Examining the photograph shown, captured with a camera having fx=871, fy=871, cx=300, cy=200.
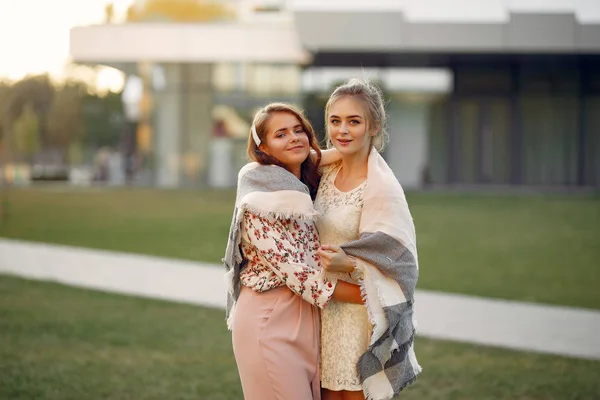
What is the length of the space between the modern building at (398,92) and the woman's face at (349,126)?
31.1 m

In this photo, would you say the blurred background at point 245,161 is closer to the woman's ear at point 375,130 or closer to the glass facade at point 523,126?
the glass facade at point 523,126

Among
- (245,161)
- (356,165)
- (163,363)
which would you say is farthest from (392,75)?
(356,165)

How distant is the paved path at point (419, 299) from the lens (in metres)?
8.22

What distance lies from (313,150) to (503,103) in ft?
116

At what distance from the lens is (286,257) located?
11.3 feet

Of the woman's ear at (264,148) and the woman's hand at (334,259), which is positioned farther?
the woman's ear at (264,148)

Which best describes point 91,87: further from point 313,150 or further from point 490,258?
point 313,150

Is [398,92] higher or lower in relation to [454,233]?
higher

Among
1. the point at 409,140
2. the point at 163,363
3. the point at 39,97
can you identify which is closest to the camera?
the point at 163,363

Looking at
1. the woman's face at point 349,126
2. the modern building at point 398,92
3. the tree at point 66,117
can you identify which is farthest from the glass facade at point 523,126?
the tree at point 66,117

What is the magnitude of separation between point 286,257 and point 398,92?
3578 centimetres

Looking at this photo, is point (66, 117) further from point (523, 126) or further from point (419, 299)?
point (419, 299)

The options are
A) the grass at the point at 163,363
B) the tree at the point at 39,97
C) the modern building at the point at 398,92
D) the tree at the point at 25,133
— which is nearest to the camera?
the grass at the point at 163,363

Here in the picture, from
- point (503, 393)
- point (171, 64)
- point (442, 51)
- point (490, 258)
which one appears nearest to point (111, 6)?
point (171, 64)
